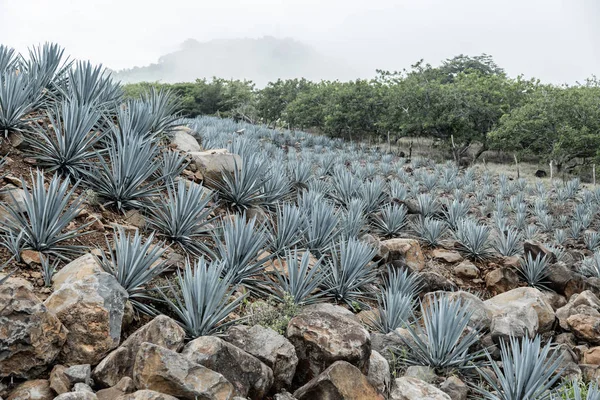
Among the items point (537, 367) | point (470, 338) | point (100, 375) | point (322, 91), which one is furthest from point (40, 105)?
point (322, 91)

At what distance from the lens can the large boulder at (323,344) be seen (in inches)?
113

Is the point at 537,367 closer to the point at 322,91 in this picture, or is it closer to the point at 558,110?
the point at 558,110

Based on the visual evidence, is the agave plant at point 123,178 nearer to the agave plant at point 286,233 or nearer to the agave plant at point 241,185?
the agave plant at point 241,185

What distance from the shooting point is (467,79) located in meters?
25.7

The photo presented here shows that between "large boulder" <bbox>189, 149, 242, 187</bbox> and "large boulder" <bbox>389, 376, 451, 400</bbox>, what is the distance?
333 cm

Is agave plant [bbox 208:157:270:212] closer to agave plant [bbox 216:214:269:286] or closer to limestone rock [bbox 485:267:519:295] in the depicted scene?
agave plant [bbox 216:214:269:286]

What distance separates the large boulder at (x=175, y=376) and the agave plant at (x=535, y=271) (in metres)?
5.10

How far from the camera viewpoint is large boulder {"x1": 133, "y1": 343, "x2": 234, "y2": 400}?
228 cm

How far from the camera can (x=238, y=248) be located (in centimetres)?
389

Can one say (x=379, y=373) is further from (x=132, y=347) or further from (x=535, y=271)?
(x=535, y=271)

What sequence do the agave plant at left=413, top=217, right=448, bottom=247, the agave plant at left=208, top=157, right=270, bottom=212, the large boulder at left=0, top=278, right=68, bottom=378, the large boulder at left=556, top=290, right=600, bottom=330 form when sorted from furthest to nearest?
the agave plant at left=413, top=217, right=448, bottom=247 → the agave plant at left=208, top=157, right=270, bottom=212 → the large boulder at left=556, top=290, right=600, bottom=330 → the large boulder at left=0, top=278, right=68, bottom=378

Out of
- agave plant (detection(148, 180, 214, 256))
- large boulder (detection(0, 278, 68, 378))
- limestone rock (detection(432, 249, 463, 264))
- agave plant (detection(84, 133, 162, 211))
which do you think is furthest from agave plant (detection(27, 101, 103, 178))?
limestone rock (detection(432, 249, 463, 264))

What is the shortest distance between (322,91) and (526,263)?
77.4 feet

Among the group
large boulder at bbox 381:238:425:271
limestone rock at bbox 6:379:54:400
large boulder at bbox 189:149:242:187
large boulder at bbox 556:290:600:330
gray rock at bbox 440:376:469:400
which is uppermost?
large boulder at bbox 189:149:242:187
